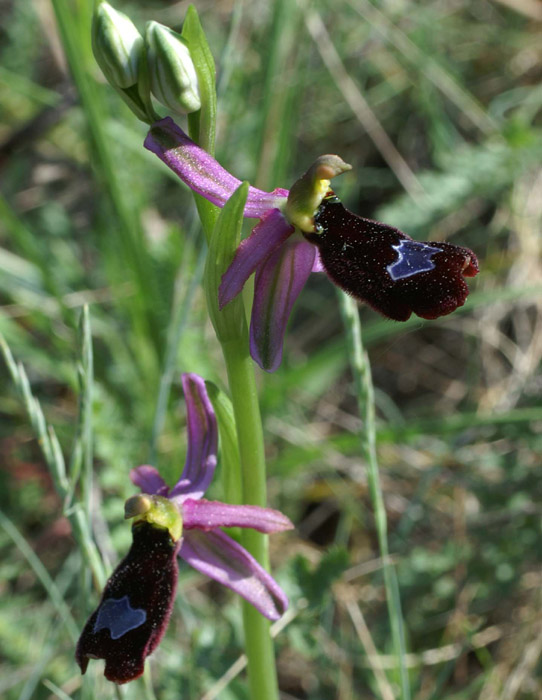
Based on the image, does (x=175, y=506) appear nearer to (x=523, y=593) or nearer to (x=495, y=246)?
(x=523, y=593)

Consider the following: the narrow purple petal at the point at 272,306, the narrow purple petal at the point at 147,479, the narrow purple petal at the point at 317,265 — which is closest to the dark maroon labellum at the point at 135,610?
the narrow purple petal at the point at 147,479

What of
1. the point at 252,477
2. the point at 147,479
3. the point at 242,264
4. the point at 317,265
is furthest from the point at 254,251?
the point at 147,479

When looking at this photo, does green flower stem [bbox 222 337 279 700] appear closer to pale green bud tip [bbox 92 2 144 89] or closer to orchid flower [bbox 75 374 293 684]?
orchid flower [bbox 75 374 293 684]

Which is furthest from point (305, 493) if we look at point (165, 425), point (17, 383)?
point (17, 383)

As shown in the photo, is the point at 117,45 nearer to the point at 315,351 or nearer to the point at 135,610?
the point at 135,610

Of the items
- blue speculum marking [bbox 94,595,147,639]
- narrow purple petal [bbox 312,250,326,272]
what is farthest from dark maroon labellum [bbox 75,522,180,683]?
narrow purple petal [bbox 312,250,326,272]

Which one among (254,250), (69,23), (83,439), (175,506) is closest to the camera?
(254,250)

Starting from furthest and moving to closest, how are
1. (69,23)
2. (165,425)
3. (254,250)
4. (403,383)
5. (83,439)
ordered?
(403,383) < (165,425) < (69,23) < (83,439) < (254,250)
